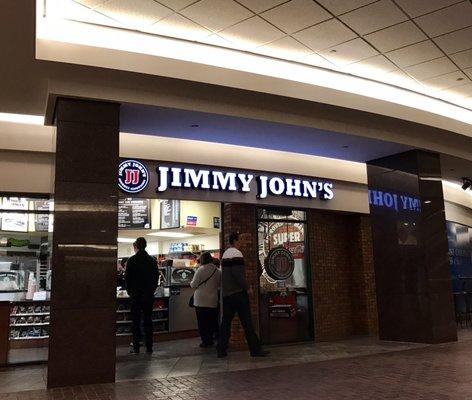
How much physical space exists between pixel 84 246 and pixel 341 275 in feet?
20.3

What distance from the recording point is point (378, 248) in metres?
8.71

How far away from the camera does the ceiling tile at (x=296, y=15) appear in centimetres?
533

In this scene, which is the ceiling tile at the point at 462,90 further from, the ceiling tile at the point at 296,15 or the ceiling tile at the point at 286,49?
the ceiling tile at the point at 296,15

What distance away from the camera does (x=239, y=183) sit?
840 cm

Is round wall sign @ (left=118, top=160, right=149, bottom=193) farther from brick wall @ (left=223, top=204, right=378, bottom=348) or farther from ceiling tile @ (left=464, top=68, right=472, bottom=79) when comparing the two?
ceiling tile @ (left=464, top=68, right=472, bottom=79)

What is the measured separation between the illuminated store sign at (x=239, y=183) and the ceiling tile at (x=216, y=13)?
2787 millimetres

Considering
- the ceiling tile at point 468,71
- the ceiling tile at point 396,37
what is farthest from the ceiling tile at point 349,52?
the ceiling tile at point 468,71

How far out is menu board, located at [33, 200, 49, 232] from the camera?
7.79m

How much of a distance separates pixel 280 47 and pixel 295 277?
4.63 m

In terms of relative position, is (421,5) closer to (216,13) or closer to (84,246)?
(216,13)

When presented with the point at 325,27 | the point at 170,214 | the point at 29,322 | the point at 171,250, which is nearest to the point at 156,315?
the point at 29,322

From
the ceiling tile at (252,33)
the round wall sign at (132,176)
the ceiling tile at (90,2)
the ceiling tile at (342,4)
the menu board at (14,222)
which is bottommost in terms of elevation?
the menu board at (14,222)

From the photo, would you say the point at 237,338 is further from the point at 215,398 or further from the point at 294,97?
the point at 294,97

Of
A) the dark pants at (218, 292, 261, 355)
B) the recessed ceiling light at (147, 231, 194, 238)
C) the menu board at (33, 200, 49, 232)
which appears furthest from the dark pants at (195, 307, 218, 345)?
the recessed ceiling light at (147, 231, 194, 238)
